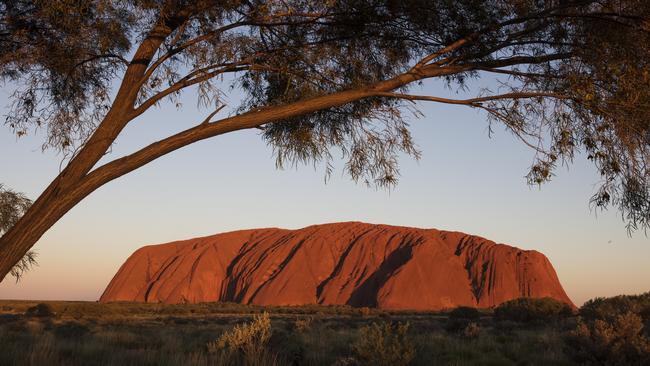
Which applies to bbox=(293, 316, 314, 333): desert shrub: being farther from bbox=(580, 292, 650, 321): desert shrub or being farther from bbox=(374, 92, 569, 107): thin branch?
bbox=(374, 92, 569, 107): thin branch

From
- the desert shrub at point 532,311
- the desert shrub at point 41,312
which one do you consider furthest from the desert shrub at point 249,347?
the desert shrub at point 41,312

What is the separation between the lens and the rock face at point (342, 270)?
2630 inches

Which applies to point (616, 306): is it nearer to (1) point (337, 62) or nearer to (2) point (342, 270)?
(1) point (337, 62)

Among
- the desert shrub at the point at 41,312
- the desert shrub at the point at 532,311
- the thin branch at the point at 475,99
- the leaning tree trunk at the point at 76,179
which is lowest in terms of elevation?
the desert shrub at the point at 41,312

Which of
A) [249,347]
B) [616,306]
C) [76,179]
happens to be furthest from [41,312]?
[76,179]

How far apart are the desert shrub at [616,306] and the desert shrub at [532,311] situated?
4.61 ft

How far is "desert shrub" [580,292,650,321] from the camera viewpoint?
19750 mm

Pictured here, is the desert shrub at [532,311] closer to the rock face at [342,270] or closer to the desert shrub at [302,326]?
→ the desert shrub at [302,326]

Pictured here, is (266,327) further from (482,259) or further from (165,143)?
(482,259)

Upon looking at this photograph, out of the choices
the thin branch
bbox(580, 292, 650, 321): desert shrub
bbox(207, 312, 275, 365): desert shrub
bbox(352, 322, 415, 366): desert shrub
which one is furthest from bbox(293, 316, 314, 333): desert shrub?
the thin branch

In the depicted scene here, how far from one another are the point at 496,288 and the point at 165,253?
143ft

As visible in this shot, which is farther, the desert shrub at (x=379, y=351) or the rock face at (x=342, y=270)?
the rock face at (x=342, y=270)

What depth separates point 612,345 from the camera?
8750mm

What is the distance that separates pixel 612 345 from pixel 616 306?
48.8 feet
